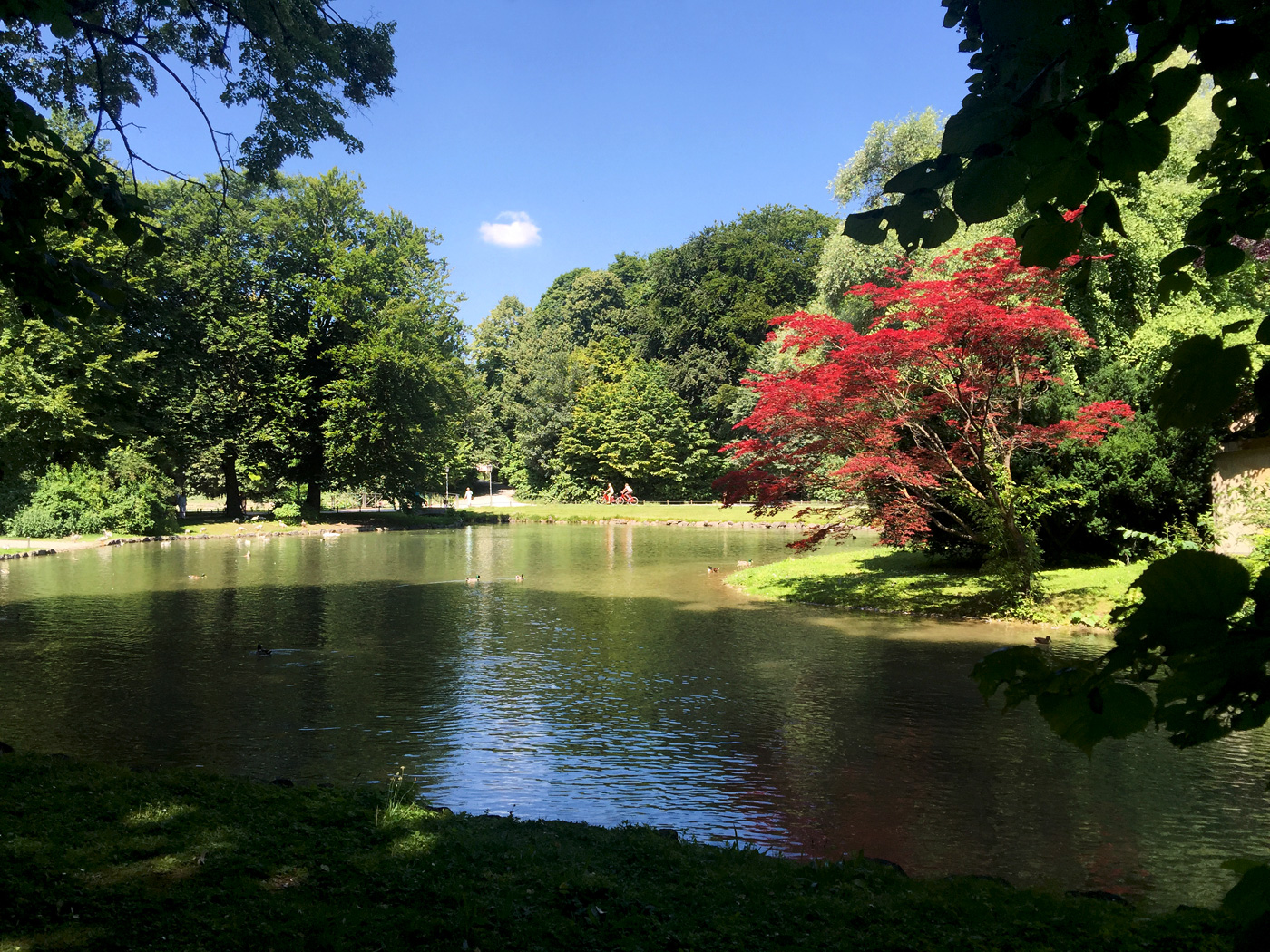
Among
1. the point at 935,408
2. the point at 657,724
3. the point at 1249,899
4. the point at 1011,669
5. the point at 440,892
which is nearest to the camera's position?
the point at 1249,899

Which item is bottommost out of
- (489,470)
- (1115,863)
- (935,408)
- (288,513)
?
(1115,863)

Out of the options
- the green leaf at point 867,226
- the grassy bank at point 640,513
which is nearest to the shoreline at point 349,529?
the grassy bank at point 640,513

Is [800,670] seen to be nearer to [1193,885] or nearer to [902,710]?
[902,710]

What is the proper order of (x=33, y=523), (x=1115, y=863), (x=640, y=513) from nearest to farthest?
(x=1115, y=863)
(x=33, y=523)
(x=640, y=513)

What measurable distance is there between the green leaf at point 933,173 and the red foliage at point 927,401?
41.4 feet

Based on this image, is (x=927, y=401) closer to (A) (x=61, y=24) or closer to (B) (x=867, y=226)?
(A) (x=61, y=24)

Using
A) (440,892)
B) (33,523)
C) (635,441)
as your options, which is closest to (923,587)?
(440,892)

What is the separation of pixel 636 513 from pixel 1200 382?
46.8 metres

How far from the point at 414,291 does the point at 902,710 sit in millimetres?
39066

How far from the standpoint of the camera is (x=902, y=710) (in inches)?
368

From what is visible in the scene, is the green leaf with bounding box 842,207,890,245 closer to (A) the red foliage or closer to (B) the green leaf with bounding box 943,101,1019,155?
(B) the green leaf with bounding box 943,101,1019,155

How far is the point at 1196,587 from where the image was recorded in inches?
47.5

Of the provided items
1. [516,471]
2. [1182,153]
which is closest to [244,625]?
[1182,153]

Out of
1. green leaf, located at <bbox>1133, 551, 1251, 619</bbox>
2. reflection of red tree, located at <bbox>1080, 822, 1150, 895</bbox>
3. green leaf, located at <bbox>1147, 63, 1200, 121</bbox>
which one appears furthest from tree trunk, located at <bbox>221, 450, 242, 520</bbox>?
green leaf, located at <bbox>1133, 551, 1251, 619</bbox>
